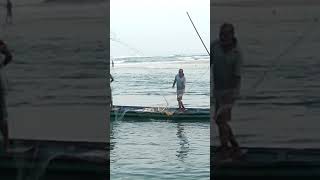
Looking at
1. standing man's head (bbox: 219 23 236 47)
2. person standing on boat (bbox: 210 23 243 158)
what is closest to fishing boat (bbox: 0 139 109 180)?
person standing on boat (bbox: 210 23 243 158)

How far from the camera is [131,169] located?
21.5 ft

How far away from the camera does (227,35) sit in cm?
393

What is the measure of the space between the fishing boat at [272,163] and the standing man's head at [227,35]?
0.67 metres

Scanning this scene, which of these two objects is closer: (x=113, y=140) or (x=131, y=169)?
(x=131, y=169)

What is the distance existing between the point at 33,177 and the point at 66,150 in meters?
0.28

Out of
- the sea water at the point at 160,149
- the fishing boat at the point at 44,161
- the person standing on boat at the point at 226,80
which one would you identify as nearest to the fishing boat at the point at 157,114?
the sea water at the point at 160,149

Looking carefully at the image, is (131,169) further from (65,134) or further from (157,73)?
(157,73)

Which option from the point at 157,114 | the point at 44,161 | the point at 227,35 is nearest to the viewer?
the point at 227,35

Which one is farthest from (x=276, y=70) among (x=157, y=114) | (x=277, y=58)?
(x=157, y=114)

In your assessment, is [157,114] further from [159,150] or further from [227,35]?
[227,35]

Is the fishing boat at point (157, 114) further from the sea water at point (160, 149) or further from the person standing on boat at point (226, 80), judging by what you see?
the person standing on boat at point (226, 80)

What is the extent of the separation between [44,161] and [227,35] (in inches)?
58.3

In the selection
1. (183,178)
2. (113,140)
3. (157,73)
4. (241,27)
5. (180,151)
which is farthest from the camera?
(157,73)

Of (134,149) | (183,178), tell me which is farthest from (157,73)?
(183,178)
